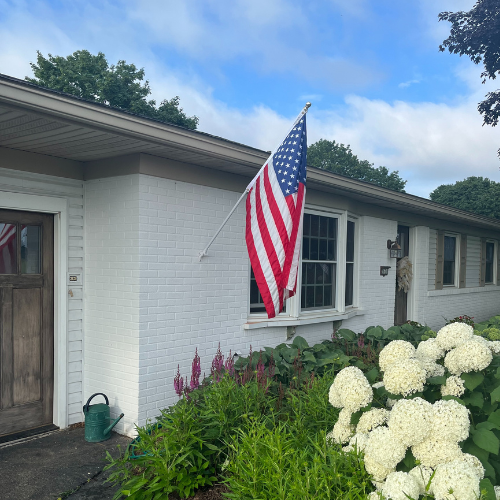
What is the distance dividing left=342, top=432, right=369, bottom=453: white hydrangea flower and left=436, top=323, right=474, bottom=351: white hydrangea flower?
754 mm

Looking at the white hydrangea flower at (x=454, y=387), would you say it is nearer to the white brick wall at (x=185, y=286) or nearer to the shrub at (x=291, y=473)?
the shrub at (x=291, y=473)

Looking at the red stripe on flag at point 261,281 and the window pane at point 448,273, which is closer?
the red stripe on flag at point 261,281

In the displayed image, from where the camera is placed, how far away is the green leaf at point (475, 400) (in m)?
2.64

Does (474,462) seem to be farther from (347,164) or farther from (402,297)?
(347,164)

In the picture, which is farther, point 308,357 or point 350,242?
point 350,242

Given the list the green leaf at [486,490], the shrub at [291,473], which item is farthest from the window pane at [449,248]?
the green leaf at [486,490]

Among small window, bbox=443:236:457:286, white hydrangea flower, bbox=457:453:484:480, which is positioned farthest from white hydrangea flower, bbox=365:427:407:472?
small window, bbox=443:236:457:286

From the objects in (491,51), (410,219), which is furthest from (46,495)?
(491,51)

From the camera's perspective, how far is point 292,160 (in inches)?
179

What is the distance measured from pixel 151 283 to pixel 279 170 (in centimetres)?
172

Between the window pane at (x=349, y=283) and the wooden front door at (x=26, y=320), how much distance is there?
4866 mm

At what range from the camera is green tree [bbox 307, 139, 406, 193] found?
4366cm

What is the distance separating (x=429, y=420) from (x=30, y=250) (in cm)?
409

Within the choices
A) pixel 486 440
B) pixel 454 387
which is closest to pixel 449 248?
pixel 454 387
